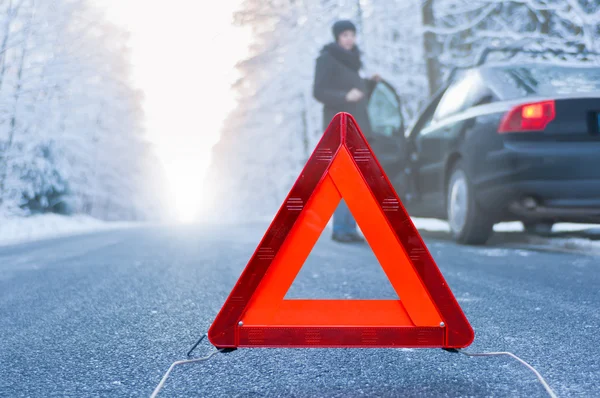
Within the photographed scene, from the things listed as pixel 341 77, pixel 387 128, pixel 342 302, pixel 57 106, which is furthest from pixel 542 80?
pixel 57 106

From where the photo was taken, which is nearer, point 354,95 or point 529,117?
point 529,117

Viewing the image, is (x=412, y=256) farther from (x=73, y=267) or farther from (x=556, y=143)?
(x=73, y=267)

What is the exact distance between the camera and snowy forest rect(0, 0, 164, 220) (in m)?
13.0

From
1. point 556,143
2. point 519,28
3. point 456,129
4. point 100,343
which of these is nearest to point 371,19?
point 519,28

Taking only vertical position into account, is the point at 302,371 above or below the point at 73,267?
above

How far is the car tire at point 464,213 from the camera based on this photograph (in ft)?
20.4

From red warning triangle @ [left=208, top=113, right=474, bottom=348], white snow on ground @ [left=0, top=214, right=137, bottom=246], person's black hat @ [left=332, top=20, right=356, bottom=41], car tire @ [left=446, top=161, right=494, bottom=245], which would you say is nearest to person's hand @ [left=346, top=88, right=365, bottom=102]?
person's black hat @ [left=332, top=20, right=356, bottom=41]

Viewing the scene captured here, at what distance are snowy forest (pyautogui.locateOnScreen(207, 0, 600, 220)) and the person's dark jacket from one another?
4.85 feet

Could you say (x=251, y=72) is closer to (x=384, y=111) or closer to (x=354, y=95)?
(x=384, y=111)

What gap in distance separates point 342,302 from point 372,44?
17246mm

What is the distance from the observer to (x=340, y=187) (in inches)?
84.1

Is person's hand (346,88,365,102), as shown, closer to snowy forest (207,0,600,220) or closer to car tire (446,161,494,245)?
car tire (446,161,494,245)

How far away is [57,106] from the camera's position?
16766 millimetres

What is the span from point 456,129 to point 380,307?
15.6 ft
